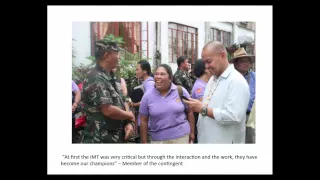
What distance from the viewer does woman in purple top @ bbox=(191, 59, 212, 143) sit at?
14.0 feet

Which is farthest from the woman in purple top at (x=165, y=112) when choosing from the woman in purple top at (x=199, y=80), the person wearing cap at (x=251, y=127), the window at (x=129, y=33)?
the person wearing cap at (x=251, y=127)

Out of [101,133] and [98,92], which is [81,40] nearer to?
[98,92]

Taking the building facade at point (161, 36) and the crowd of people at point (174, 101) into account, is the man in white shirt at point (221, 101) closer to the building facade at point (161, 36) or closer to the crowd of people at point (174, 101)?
the crowd of people at point (174, 101)

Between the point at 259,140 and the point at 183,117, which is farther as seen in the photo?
the point at 259,140

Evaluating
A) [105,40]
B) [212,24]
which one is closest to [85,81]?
[105,40]

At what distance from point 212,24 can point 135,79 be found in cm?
110

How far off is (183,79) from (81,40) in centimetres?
127

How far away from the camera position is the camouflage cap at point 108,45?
4254 millimetres

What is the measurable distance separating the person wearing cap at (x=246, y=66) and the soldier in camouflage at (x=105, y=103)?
1.35 meters

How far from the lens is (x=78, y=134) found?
4.42 m

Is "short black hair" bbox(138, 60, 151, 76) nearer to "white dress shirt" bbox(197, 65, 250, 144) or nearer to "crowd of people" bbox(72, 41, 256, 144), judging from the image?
"crowd of people" bbox(72, 41, 256, 144)

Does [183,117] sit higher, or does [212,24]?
[212,24]

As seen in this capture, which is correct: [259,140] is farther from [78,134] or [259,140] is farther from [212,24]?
[78,134]

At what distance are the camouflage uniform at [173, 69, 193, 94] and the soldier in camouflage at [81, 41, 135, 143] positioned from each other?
647mm
